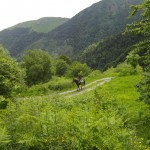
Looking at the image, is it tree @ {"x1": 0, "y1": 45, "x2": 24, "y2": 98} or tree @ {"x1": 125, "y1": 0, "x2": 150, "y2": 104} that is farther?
tree @ {"x1": 0, "y1": 45, "x2": 24, "y2": 98}

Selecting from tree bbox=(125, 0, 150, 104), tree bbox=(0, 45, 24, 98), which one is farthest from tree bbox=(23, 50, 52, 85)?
tree bbox=(125, 0, 150, 104)

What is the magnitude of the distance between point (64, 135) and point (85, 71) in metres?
95.9

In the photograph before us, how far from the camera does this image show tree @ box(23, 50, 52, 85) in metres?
90.6

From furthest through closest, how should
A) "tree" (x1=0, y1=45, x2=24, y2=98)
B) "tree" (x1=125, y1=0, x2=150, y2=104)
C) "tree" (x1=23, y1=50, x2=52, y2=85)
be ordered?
Answer: "tree" (x1=23, y1=50, x2=52, y2=85)
"tree" (x1=0, y1=45, x2=24, y2=98)
"tree" (x1=125, y1=0, x2=150, y2=104)

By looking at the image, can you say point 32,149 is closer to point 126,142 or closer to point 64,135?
point 64,135

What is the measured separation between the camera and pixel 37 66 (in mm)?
90000

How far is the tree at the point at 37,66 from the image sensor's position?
9056 centimetres

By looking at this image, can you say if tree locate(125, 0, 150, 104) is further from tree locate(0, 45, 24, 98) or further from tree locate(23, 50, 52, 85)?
tree locate(23, 50, 52, 85)

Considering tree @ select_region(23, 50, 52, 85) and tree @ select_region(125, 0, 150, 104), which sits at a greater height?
tree @ select_region(125, 0, 150, 104)

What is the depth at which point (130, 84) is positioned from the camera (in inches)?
1491

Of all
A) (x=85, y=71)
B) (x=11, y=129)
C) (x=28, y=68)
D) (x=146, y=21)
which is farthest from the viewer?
(x=85, y=71)

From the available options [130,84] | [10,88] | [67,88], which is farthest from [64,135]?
[67,88]

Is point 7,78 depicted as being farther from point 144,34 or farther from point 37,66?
point 37,66

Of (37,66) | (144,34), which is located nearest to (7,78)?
(144,34)
